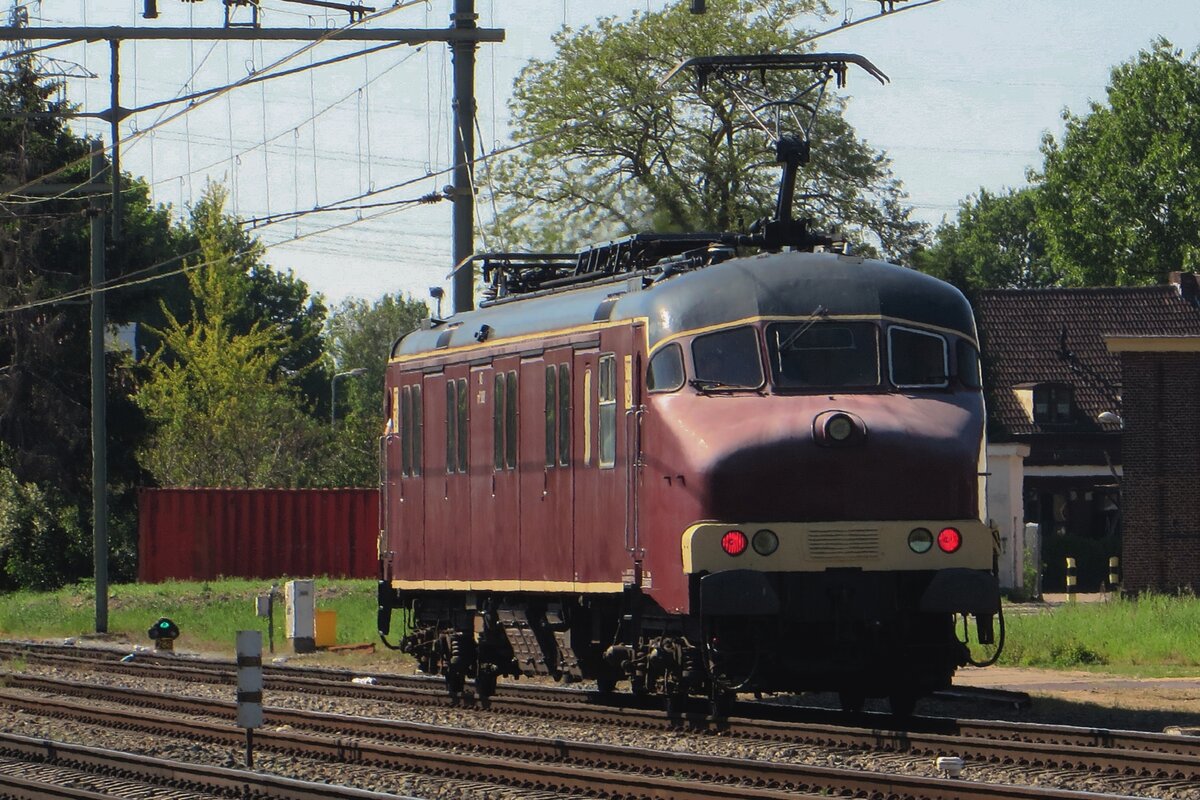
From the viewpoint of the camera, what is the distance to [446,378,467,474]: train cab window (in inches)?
730

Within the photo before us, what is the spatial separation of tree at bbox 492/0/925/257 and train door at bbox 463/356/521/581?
2673 centimetres

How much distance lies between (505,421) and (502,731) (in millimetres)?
2956

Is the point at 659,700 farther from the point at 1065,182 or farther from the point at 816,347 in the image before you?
the point at 1065,182

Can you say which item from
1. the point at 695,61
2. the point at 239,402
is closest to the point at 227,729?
the point at 695,61

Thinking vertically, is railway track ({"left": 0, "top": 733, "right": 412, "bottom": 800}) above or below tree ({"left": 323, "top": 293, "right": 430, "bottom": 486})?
below

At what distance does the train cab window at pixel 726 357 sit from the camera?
14711 millimetres

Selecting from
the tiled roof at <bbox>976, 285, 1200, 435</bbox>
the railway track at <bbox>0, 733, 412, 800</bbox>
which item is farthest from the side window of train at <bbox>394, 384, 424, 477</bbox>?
the tiled roof at <bbox>976, 285, 1200, 435</bbox>

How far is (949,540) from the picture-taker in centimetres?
1448

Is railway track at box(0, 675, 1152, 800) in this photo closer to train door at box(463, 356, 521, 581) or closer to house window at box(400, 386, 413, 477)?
train door at box(463, 356, 521, 581)

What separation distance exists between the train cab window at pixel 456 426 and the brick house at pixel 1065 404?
84.9 ft

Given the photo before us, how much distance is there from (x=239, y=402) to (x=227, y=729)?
41313mm

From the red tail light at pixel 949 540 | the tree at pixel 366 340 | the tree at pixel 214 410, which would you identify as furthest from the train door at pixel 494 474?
the tree at pixel 366 340

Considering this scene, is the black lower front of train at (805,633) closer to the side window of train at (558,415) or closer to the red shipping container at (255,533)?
the side window of train at (558,415)

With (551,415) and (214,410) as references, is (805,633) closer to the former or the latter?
(551,415)
